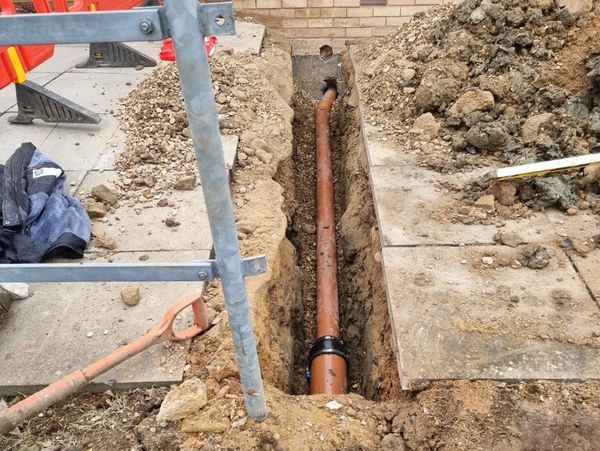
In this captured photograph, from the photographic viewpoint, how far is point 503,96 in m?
4.40

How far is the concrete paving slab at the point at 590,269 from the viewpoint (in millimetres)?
2920

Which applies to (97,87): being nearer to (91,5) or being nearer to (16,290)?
(91,5)

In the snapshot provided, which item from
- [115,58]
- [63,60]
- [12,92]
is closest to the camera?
[12,92]

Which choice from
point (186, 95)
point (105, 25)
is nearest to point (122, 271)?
point (186, 95)

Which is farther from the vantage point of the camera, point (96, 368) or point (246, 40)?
point (246, 40)

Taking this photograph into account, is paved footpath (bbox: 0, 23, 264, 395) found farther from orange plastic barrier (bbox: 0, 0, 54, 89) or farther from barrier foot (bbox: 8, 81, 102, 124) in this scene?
orange plastic barrier (bbox: 0, 0, 54, 89)

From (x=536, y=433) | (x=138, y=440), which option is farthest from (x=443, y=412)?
(x=138, y=440)

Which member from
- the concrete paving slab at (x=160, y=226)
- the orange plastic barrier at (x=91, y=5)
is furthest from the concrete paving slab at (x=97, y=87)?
the concrete paving slab at (x=160, y=226)

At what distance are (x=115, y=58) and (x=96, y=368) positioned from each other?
4.36 m

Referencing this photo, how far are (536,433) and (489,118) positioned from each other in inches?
111

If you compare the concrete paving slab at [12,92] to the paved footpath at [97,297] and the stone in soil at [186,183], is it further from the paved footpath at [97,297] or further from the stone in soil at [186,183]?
the stone in soil at [186,183]

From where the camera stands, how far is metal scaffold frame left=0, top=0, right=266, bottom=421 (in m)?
1.22

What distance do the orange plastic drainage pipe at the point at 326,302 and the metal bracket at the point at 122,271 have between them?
5.54ft

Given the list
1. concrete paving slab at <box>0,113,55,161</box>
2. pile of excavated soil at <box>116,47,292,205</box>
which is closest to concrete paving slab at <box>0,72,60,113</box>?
concrete paving slab at <box>0,113,55,161</box>
